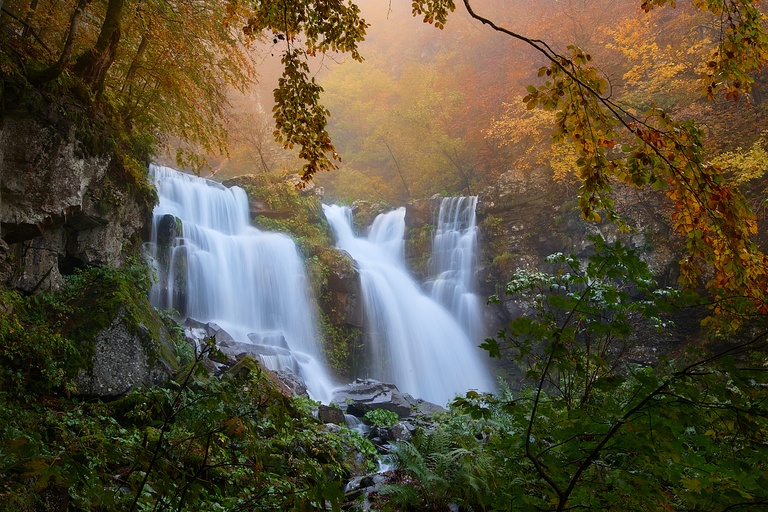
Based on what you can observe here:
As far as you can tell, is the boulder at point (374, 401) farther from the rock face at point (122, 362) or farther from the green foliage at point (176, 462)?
the green foliage at point (176, 462)

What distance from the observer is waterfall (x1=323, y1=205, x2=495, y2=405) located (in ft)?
46.7

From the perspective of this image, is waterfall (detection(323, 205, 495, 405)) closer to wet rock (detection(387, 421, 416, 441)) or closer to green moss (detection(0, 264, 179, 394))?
wet rock (detection(387, 421, 416, 441))

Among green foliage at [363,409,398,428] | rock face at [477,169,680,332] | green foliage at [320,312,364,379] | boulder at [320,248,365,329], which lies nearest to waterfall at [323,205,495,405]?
boulder at [320,248,365,329]

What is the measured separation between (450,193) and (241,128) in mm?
11208

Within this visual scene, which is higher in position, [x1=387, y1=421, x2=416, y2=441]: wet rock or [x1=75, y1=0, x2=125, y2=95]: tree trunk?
[x1=75, y1=0, x2=125, y2=95]: tree trunk

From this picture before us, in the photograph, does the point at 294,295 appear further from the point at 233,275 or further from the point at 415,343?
the point at 415,343

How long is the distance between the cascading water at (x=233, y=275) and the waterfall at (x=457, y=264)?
5.57m

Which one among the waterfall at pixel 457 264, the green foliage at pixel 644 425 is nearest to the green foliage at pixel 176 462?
the green foliage at pixel 644 425

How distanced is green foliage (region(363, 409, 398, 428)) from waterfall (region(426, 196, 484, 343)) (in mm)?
8076

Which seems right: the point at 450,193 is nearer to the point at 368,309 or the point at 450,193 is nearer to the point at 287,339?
the point at 368,309

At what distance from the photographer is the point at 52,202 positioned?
541cm

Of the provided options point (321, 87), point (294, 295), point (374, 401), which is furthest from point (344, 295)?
point (321, 87)

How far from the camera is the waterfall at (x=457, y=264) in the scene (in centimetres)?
1611

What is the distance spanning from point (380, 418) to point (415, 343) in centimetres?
706
